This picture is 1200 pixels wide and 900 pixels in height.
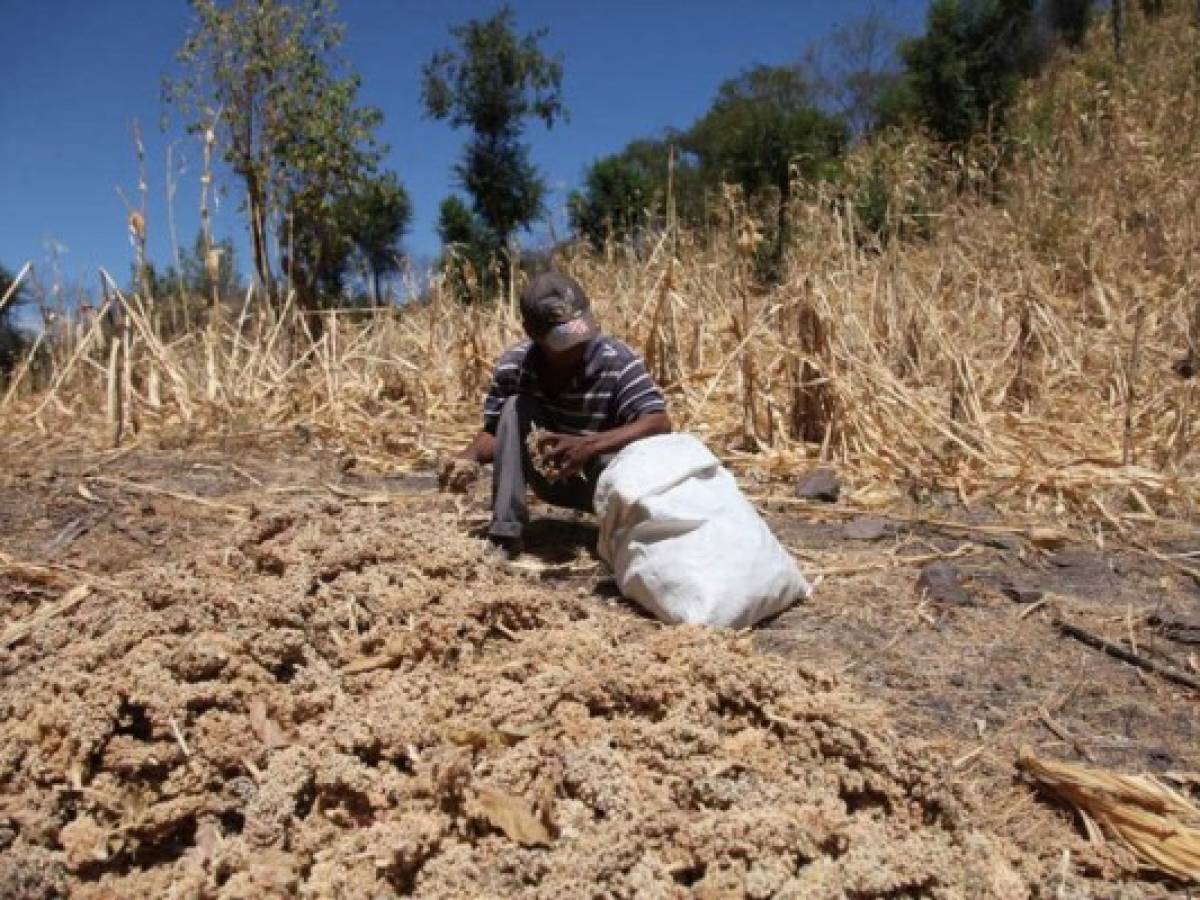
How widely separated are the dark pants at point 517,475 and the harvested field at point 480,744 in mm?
342

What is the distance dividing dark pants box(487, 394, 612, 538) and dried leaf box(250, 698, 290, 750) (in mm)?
1075

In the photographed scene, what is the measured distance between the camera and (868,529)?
124 inches

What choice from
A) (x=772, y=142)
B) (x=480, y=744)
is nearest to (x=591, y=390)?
(x=480, y=744)

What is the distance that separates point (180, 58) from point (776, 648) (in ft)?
33.2

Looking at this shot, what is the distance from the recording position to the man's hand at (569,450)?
9.16 ft

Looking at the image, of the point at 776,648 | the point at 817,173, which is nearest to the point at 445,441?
the point at 776,648

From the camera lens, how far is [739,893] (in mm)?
1456

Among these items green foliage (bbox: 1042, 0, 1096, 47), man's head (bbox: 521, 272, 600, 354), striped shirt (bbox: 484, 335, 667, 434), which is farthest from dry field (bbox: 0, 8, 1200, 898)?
green foliage (bbox: 1042, 0, 1096, 47)

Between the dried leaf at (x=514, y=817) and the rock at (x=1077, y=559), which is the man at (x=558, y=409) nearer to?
the rock at (x=1077, y=559)

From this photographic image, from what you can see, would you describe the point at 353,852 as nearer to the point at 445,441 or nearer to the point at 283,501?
the point at 283,501

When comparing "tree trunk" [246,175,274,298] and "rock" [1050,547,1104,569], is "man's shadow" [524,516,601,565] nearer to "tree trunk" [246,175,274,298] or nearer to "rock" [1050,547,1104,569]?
"rock" [1050,547,1104,569]

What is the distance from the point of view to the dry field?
1601 mm

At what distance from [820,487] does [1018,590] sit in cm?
92

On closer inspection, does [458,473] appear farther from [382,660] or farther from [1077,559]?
[1077,559]
